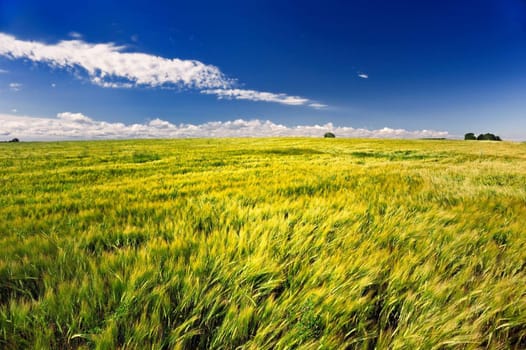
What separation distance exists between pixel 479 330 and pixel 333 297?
3.10ft

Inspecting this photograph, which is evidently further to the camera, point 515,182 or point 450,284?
point 515,182

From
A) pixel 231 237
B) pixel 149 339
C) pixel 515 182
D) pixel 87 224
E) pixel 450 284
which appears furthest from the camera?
pixel 515 182

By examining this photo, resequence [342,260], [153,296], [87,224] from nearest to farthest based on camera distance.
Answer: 1. [153,296]
2. [342,260]
3. [87,224]

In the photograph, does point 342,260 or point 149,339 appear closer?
point 149,339

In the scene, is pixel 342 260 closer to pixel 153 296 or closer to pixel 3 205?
pixel 153 296

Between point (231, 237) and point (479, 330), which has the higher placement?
point (231, 237)

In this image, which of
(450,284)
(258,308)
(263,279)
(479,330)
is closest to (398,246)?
(450,284)

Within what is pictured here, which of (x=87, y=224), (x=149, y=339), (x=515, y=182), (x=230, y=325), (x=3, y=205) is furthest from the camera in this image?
(x=515, y=182)

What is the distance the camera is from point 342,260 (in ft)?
7.14

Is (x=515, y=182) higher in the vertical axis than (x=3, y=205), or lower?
higher

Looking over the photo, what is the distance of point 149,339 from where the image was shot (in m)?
1.37

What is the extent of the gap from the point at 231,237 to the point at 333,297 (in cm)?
124

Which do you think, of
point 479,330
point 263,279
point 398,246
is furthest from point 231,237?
point 479,330

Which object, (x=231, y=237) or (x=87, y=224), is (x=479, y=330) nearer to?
(x=231, y=237)
